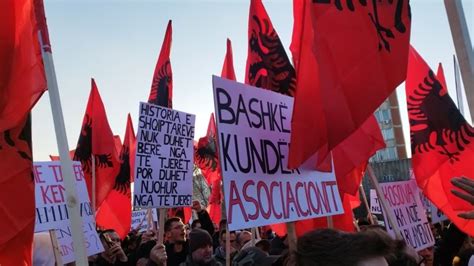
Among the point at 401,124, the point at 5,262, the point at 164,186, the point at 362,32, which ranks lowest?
the point at 5,262

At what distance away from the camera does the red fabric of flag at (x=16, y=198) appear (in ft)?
9.90

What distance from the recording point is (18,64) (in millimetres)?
3080

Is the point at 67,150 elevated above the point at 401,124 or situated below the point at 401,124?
below

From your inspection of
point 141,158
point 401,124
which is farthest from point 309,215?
point 401,124

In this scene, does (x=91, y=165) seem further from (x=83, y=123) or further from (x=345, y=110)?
(x=345, y=110)

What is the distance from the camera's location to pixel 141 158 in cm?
543

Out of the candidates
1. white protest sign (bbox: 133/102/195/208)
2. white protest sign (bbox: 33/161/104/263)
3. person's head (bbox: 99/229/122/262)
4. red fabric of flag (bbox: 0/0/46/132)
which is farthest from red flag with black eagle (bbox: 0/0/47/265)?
person's head (bbox: 99/229/122/262)

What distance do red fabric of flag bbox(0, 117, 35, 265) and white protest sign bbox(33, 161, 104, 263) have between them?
0.86 m

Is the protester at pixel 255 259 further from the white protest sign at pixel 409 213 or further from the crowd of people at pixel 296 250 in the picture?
the white protest sign at pixel 409 213

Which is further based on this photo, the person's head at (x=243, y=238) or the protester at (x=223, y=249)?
the person's head at (x=243, y=238)

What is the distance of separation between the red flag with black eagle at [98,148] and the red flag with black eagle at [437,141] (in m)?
4.55

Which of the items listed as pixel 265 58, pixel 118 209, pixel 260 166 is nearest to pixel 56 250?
pixel 260 166

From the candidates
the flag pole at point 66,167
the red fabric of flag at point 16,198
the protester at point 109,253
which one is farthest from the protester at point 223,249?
the flag pole at point 66,167

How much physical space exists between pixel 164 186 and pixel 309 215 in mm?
2441
